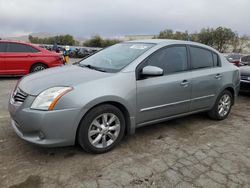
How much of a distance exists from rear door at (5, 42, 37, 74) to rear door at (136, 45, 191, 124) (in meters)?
6.30

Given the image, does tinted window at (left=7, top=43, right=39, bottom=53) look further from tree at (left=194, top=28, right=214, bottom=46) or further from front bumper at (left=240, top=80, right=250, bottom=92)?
Result: tree at (left=194, top=28, right=214, bottom=46)

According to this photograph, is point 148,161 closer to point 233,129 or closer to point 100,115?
point 100,115

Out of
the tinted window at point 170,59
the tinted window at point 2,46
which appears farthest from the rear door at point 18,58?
the tinted window at point 170,59

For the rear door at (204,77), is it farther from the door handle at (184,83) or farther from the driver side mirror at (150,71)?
the driver side mirror at (150,71)

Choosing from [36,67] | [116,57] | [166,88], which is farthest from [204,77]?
[36,67]

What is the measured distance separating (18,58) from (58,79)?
6.15 meters

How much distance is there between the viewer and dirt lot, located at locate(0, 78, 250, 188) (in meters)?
2.57

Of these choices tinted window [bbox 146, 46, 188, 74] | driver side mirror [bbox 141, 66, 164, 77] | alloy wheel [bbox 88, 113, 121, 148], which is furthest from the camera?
tinted window [bbox 146, 46, 188, 74]

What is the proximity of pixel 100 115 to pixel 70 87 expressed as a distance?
52cm

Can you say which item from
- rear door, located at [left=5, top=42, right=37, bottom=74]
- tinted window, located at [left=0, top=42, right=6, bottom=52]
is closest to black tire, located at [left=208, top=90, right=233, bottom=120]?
rear door, located at [left=5, top=42, right=37, bottom=74]

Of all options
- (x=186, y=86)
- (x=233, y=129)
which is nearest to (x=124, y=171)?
(x=186, y=86)

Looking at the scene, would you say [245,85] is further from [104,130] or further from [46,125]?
[46,125]

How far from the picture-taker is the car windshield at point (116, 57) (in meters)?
3.45

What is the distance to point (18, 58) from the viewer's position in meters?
8.36
